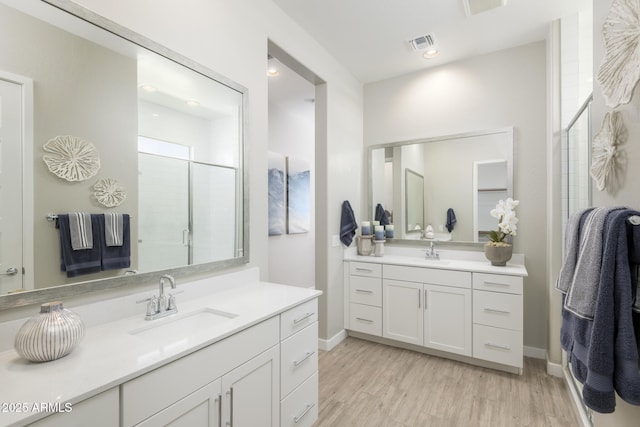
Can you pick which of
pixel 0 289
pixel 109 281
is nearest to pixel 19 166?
pixel 0 289

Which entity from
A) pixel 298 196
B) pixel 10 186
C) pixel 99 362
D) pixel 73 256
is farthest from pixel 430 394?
pixel 298 196

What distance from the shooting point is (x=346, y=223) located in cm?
314

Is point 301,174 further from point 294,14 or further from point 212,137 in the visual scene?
point 212,137

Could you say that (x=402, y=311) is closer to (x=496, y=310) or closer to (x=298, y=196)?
(x=496, y=310)

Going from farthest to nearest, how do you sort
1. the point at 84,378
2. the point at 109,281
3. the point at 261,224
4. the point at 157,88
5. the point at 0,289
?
the point at 261,224 → the point at 157,88 → the point at 109,281 → the point at 0,289 → the point at 84,378

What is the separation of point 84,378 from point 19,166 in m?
0.78

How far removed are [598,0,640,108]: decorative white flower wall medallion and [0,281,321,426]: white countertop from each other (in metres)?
1.55

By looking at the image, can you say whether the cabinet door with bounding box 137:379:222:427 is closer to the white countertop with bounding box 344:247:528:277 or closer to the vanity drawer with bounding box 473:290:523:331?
the white countertop with bounding box 344:247:528:277

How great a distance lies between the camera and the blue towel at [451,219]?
10.2ft

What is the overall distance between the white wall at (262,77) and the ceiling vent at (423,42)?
77 cm

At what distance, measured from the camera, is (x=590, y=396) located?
0.93 m

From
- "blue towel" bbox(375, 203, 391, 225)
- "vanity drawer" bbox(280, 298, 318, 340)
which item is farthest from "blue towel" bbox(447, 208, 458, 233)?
"vanity drawer" bbox(280, 298, 318, 340)

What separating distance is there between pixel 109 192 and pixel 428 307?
2.57m

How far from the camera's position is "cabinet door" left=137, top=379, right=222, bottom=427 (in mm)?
971
